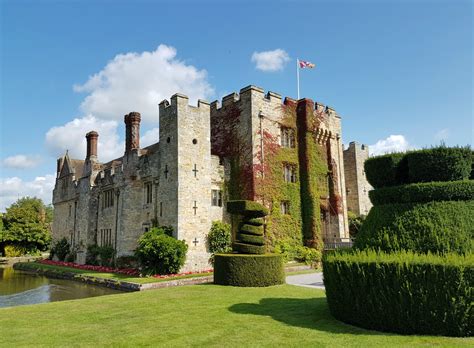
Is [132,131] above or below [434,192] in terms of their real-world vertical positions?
above

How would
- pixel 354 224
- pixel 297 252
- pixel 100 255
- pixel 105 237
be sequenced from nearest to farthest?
pixel 297 252 → pixel 100 255 → pixel 105 237 → pixel 354 224

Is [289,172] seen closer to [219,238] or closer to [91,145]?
[219,238]

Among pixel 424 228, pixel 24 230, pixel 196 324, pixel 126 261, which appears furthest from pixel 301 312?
pixel 24 230

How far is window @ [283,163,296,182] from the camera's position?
26.3 metres

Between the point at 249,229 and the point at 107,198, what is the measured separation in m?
17.5

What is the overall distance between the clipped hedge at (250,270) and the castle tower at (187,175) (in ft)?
22.5

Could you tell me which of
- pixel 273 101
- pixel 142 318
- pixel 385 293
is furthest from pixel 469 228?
pixel 273 101

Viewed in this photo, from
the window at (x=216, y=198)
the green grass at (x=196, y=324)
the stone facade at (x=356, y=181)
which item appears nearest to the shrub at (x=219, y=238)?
the window at (x=216, y=198)

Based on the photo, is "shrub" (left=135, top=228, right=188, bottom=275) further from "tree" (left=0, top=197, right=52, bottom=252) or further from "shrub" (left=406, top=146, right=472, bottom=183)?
"tree" (left=0, top=197, right=52, bottom=252)

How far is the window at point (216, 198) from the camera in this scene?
23941mm

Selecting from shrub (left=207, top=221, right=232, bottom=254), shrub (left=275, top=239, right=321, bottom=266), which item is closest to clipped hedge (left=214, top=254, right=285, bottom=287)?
shrub (left=207, top=221, right=232, bottom=254)

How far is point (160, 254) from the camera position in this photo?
20.0 metres

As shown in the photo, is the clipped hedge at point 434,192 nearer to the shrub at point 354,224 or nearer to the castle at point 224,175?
the castle at point 224,175

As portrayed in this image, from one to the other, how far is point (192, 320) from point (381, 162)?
6.11 m
